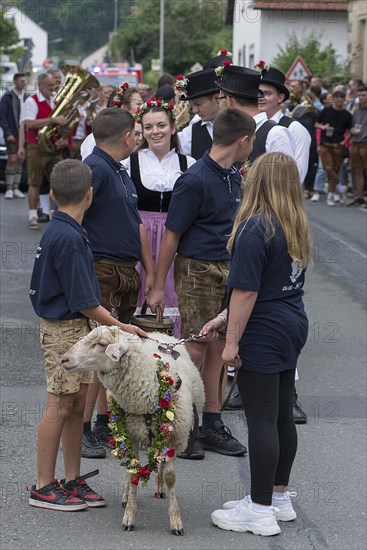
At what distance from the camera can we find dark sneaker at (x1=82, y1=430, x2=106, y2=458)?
6.27 meters

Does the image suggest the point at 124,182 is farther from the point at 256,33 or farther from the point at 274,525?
the point at 256,33

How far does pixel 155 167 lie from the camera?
6.79 metres

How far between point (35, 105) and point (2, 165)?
263 inches

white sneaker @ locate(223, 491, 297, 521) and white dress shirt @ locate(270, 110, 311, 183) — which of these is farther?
white dress shirt @ locate(270, 110, 311, 183)

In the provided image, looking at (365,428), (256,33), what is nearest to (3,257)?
(365,428)

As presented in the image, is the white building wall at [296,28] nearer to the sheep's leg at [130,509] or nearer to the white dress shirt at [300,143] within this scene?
the white dress shirt at [300,143]

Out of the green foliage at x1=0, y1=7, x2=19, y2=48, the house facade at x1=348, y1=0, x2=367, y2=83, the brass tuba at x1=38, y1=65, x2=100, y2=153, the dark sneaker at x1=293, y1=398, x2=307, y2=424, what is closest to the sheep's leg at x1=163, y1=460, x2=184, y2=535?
the dark sneaker at x1=293, y1=398, x2=307, y2=424

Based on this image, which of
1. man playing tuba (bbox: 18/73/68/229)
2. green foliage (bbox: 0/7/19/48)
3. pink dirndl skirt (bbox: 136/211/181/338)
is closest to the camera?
pink dirndl skirt (bbox: 136/211/181/338)

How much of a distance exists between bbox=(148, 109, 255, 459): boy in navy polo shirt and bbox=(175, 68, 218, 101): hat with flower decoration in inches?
45.0

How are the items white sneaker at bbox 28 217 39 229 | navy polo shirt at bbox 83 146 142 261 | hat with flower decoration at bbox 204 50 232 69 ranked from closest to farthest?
navy polo shirt at bbox 83 146 142 261 → hat with flower decoration at bbox 204 50 232 69 → white sneaker at bbox 28 217 39 229

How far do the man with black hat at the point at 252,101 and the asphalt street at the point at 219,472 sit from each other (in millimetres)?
1906

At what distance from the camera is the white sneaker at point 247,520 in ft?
17.1

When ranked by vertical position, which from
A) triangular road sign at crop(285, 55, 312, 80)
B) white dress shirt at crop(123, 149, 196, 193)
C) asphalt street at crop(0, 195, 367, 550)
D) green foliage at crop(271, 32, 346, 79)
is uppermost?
green foliage at crop(271, 32, 346, 79)

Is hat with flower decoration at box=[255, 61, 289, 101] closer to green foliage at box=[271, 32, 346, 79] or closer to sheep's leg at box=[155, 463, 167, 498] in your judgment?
sheep's leg at box=[155, 463, 167, 498]
